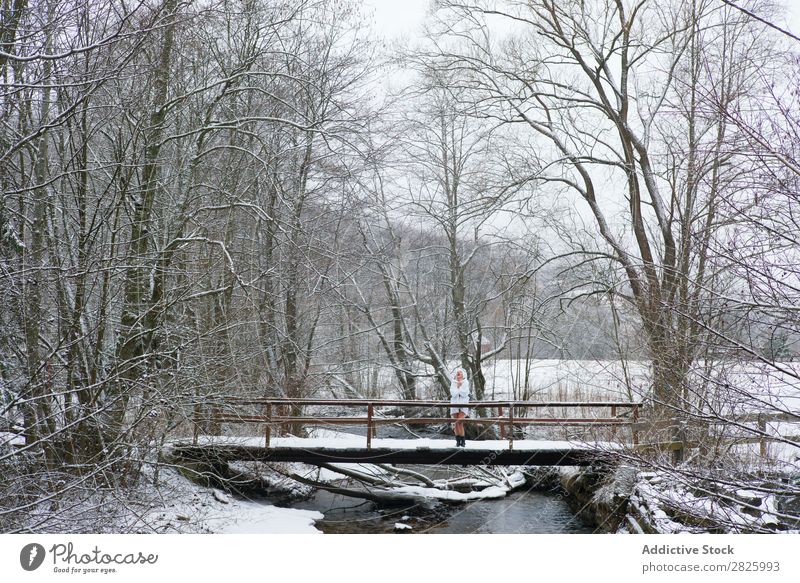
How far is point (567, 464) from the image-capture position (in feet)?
28.3

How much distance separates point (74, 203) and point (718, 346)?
603cm

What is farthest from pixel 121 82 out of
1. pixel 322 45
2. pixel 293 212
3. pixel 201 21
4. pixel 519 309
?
pixel 519 309

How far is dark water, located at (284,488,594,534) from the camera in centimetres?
841

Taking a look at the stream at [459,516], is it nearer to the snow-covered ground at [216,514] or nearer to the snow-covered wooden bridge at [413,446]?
the snow-covered ground at [216,514]

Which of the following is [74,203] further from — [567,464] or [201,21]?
[567,464]
